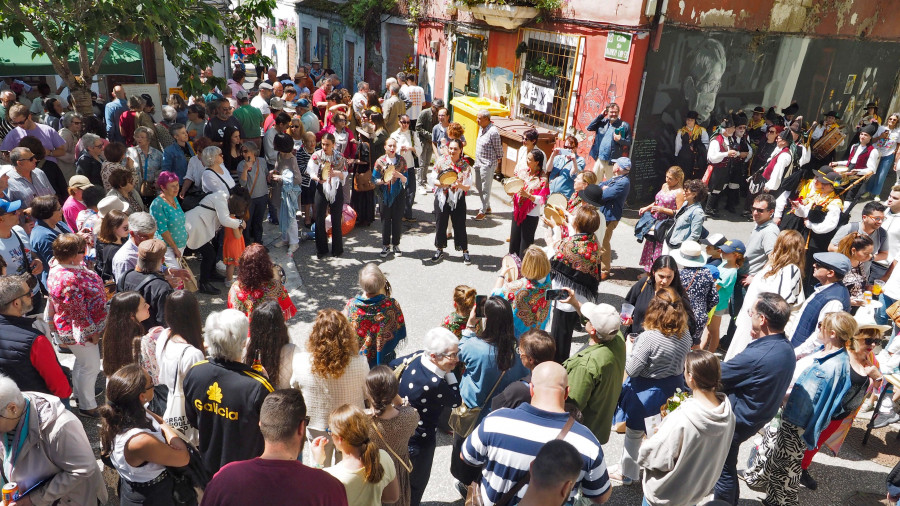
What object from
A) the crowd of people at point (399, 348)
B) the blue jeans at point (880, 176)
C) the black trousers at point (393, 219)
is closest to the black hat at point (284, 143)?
the crowd of people at point (399, 348)

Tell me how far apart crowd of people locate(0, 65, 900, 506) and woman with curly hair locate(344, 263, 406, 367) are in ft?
0.07

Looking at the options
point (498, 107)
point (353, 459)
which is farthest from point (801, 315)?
point (498, 107)

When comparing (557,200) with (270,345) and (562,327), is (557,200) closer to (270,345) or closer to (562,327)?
(562,327)

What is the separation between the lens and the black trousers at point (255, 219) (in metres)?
8.28

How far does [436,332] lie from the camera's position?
3910 mm

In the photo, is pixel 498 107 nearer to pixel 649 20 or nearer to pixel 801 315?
pixel 649 20

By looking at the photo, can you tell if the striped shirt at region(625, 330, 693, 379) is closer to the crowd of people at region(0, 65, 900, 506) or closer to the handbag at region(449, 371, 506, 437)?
the crowd of people at region(0, 65, 900, 506)

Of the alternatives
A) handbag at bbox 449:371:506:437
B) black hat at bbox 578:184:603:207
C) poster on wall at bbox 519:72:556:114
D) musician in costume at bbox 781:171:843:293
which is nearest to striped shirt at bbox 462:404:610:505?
handbag at bbox 449:371:506:437

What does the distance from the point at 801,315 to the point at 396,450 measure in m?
3.99

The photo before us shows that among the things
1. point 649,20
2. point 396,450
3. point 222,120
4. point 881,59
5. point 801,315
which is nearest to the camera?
point 396,450

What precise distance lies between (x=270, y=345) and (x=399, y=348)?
140 cm

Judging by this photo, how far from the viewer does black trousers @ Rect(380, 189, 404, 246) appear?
8766 millimetres

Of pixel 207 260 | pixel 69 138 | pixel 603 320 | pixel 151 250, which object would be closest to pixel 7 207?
pixel 151 250

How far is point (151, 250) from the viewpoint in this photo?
191 inches
